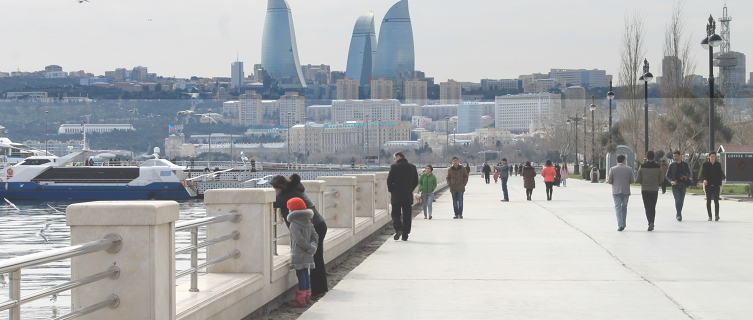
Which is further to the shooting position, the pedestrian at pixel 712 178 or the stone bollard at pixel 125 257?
the pedestrian at pixel 712 178

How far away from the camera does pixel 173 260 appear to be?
19.3ft

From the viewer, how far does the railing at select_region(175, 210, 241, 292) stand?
669 cm

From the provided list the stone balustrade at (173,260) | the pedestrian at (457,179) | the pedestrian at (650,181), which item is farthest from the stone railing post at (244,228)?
the pedestrian at (457,179)

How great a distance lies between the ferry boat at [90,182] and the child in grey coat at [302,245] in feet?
210

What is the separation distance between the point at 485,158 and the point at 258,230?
159 meters

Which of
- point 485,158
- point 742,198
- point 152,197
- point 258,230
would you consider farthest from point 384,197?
point 485,158

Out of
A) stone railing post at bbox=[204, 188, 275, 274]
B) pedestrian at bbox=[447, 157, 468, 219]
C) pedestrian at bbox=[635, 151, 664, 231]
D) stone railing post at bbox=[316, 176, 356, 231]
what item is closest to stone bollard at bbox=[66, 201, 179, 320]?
stone railing post at bbox=[204, 188, 275, 274]

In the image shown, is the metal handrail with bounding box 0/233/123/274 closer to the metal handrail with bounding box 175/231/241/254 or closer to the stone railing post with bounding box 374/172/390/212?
the metal handrail with bounding box 175/231/241/254

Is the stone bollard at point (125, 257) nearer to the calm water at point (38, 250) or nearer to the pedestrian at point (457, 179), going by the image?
the calm water at point (38, 250)

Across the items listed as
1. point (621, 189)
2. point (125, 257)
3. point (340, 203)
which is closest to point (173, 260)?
point (125, 257)

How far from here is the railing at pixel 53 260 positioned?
4453 millimetres

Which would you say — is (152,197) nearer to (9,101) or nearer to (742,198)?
(742,198)

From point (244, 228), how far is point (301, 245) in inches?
30.7

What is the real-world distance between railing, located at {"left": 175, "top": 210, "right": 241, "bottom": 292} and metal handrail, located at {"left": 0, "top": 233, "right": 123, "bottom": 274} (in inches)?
28.6
